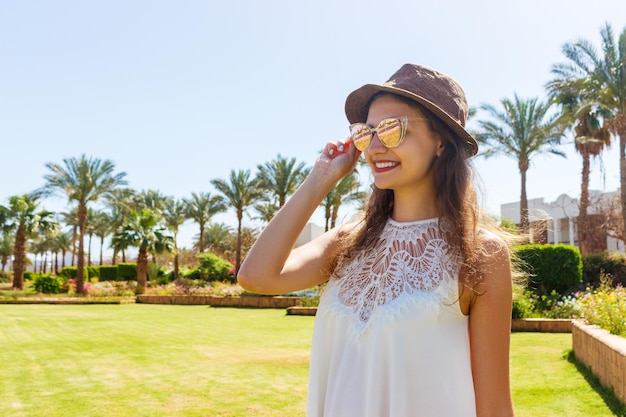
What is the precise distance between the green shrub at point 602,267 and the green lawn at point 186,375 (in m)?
11.2

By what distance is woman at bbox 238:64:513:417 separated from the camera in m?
1.51

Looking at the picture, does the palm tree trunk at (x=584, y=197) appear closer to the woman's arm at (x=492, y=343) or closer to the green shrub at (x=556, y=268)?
the green shrub at (x=556, y=268)

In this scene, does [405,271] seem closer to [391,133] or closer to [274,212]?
[391,133]

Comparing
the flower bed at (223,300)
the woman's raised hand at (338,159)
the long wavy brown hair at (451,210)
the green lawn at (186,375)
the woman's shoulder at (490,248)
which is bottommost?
the flower bed at (223,300)

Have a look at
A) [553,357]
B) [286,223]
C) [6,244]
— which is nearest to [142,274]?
[553,357]

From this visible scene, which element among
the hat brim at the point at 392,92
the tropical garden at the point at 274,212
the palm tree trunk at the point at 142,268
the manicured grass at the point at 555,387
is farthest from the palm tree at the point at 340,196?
the hat brim at the point at 392,92

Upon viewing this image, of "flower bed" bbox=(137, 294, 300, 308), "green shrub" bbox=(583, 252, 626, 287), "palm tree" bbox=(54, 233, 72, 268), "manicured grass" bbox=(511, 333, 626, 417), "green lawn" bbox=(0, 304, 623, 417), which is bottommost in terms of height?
"flower bed" bbox=(137, 294, 300, 308)

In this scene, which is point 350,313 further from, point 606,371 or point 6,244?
point 6,244

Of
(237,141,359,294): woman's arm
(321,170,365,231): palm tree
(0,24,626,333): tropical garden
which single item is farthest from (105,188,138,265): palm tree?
(237,141,359,294): woman's arm

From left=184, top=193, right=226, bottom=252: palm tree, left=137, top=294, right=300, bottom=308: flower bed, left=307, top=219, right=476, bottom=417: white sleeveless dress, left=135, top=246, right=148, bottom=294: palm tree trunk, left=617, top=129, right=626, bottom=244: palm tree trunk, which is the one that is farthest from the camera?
left=184, top=193, right=226, bottom=252: palm tree

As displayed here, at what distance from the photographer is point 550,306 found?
1522cm

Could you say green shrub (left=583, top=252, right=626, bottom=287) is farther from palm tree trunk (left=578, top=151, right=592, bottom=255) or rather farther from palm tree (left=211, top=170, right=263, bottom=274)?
palm tree (left=211, top=170, right=263, bottom=274)

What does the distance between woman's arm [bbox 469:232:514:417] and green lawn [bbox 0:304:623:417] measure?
4.68 metres

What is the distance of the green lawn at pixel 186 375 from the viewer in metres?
6.03
